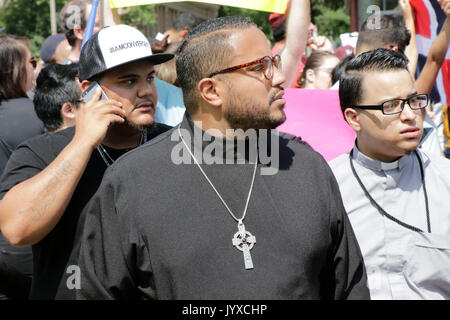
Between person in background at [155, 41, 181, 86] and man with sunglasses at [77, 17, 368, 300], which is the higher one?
man with sunglasses at [77, 17, 368, 300]

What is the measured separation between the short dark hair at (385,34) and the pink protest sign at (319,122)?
51cm

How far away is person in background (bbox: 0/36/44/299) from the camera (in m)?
3.62

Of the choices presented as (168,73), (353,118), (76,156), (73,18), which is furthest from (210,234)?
(73,18)

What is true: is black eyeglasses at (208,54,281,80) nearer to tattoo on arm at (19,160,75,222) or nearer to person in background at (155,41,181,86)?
tattoo on arm at (19,160,75,222)

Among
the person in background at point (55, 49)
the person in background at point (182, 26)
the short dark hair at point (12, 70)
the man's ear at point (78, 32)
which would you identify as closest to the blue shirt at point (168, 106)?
the short dark hair at point (12, 70)

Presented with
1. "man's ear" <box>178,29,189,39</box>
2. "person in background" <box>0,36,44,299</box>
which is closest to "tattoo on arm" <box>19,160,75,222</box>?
"person in background" <box>0,36,44,299</box>

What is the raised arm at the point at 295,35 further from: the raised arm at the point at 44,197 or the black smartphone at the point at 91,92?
the raised arm at the point at 44,197

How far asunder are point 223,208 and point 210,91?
503 mm

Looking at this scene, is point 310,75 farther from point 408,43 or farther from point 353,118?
point 353,118

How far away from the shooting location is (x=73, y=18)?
5.59 m

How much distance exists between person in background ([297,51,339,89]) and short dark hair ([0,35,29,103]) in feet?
7.97

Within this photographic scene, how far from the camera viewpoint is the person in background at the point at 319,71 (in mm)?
5551
